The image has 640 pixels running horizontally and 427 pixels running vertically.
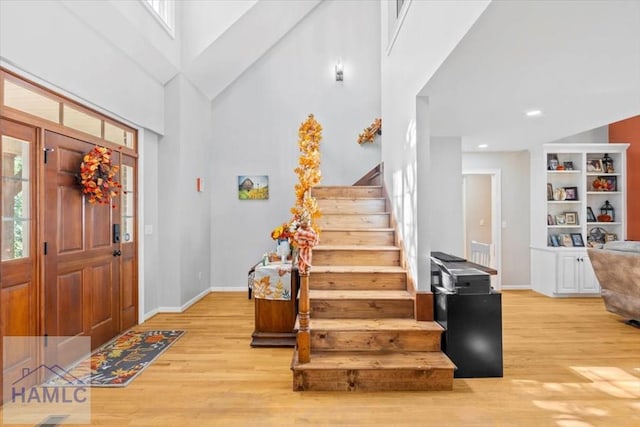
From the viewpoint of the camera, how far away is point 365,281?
3.63m

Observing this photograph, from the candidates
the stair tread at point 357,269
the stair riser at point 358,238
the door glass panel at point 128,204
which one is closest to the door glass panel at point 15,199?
the door glass panel at point 128,204

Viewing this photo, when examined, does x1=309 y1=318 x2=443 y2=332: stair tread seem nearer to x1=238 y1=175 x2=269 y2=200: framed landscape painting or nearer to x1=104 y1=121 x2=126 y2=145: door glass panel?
x1=104 y1=121 x2=126 y2=145: door glass panel

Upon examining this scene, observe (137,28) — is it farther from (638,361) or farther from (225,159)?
(638,361)

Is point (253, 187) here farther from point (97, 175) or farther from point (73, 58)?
point (73, 58)

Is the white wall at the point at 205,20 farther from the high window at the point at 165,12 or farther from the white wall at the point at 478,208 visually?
the white wall at the point at 478,208

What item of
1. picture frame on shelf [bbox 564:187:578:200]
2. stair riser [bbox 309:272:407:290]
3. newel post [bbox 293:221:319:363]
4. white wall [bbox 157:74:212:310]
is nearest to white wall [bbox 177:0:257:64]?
white wall [bbox 157:74:212:310]

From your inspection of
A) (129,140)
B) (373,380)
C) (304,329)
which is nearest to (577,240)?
(373,380)

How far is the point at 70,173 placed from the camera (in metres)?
3.26

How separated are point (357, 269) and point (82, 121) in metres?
3.11

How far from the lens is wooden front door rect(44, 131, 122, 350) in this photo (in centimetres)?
300

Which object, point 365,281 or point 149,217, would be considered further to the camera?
point 149,217

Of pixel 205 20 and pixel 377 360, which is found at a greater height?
pixel 205 20

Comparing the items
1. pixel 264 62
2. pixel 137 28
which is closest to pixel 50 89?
pixel 137 28

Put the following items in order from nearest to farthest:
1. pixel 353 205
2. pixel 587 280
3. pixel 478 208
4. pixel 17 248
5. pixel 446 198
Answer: pixel 17 248, pixel 353 205, pixel 446 198, pixel 587 280, pixel 478 208
